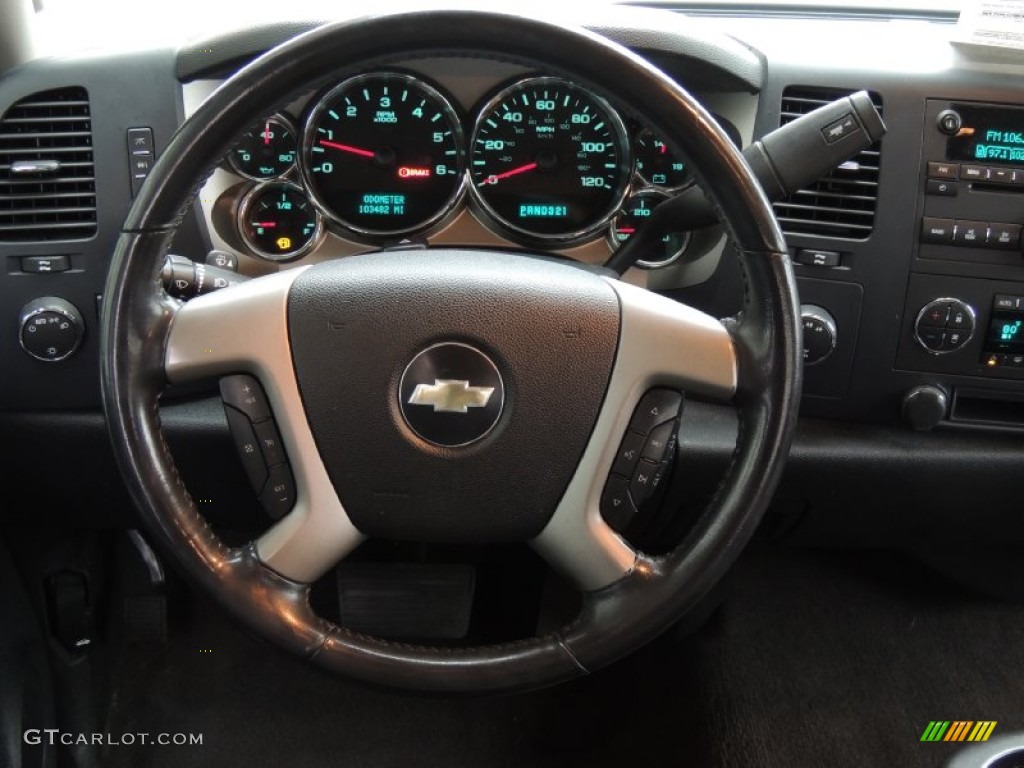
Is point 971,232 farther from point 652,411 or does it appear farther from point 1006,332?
point 652,411

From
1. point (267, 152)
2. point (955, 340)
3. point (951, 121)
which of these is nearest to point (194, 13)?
point (267, 152)

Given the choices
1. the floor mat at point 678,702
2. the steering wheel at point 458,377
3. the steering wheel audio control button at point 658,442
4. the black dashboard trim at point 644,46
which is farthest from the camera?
the floor mat at point 678,702

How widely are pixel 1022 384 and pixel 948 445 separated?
0.12 metres

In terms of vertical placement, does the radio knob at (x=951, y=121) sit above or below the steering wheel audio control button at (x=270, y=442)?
above

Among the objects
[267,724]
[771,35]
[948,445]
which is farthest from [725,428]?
[267,724]

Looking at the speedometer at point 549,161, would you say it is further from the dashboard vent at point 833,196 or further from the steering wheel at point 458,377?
the steering wheel at point 458,377

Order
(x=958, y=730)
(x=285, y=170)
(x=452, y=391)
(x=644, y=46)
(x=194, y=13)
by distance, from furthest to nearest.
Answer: (x=958, y=730)
(x=194, y=13)
(x=285, y=170)
(x=644, y=46)
(x=452, y=391)

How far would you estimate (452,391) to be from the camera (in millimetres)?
967

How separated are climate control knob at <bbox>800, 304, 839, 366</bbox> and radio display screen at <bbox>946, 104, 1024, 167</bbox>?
0.89ft

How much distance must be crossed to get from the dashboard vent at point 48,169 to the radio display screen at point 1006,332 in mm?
1177

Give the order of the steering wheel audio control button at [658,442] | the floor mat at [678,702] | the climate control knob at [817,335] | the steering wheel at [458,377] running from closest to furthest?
1. the steering wheel at [458,377]
2. the steering wheel audio control button at [658,442]
3. the climate control knob at [817,335]
4. the floor mat at [678,702]

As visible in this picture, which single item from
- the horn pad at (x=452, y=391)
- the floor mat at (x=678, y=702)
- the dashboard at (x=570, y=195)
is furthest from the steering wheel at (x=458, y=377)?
the floor mat at (x=678, y=702)

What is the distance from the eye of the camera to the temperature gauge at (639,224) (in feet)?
4.47

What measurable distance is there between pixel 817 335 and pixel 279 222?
72 centimetres
